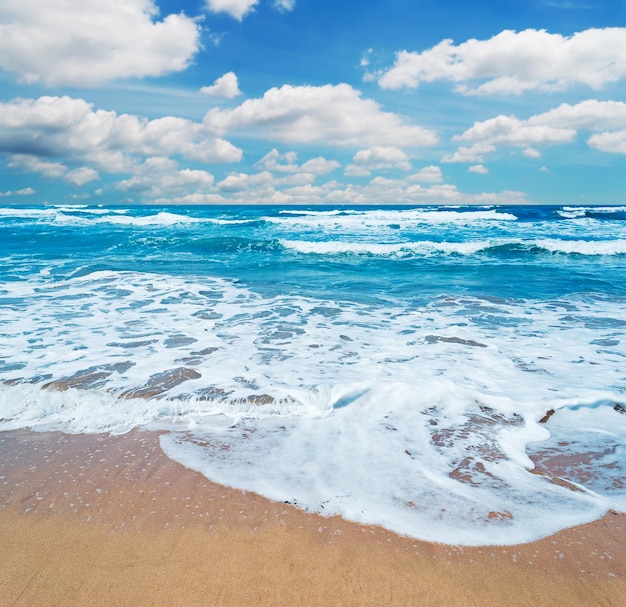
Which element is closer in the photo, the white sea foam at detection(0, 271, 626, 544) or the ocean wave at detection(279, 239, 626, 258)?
the white sea foam at detection(0, 271, 626, 544)

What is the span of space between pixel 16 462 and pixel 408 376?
3.81 metres

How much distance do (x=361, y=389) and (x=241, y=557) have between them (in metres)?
2.60

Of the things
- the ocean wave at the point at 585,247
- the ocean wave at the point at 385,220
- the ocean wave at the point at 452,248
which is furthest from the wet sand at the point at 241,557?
the ocean wave at the point at 385,220

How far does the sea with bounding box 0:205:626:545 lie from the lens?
2990 millimetres

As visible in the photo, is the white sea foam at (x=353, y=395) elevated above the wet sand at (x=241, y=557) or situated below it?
below

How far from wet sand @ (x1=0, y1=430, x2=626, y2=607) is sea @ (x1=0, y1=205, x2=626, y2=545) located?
0.15m

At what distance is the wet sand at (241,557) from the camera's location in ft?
7.05

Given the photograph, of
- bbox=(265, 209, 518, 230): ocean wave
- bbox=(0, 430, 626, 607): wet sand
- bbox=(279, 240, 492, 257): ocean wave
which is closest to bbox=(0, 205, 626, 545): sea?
bbox=(0, 430, 626, 607): wet sand

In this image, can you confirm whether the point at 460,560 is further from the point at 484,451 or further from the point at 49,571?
the point at 49,571

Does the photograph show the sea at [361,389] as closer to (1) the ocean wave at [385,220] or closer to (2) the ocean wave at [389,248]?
(2) the ocean wave at [389,248]

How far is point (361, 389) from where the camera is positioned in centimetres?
477

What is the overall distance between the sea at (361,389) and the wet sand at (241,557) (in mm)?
151

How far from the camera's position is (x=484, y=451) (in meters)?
3.53

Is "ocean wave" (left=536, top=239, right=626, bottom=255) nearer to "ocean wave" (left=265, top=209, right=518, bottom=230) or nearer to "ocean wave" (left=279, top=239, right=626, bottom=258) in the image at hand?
"ocean wave" (left=279, top=239, right=626, bottom=258)
